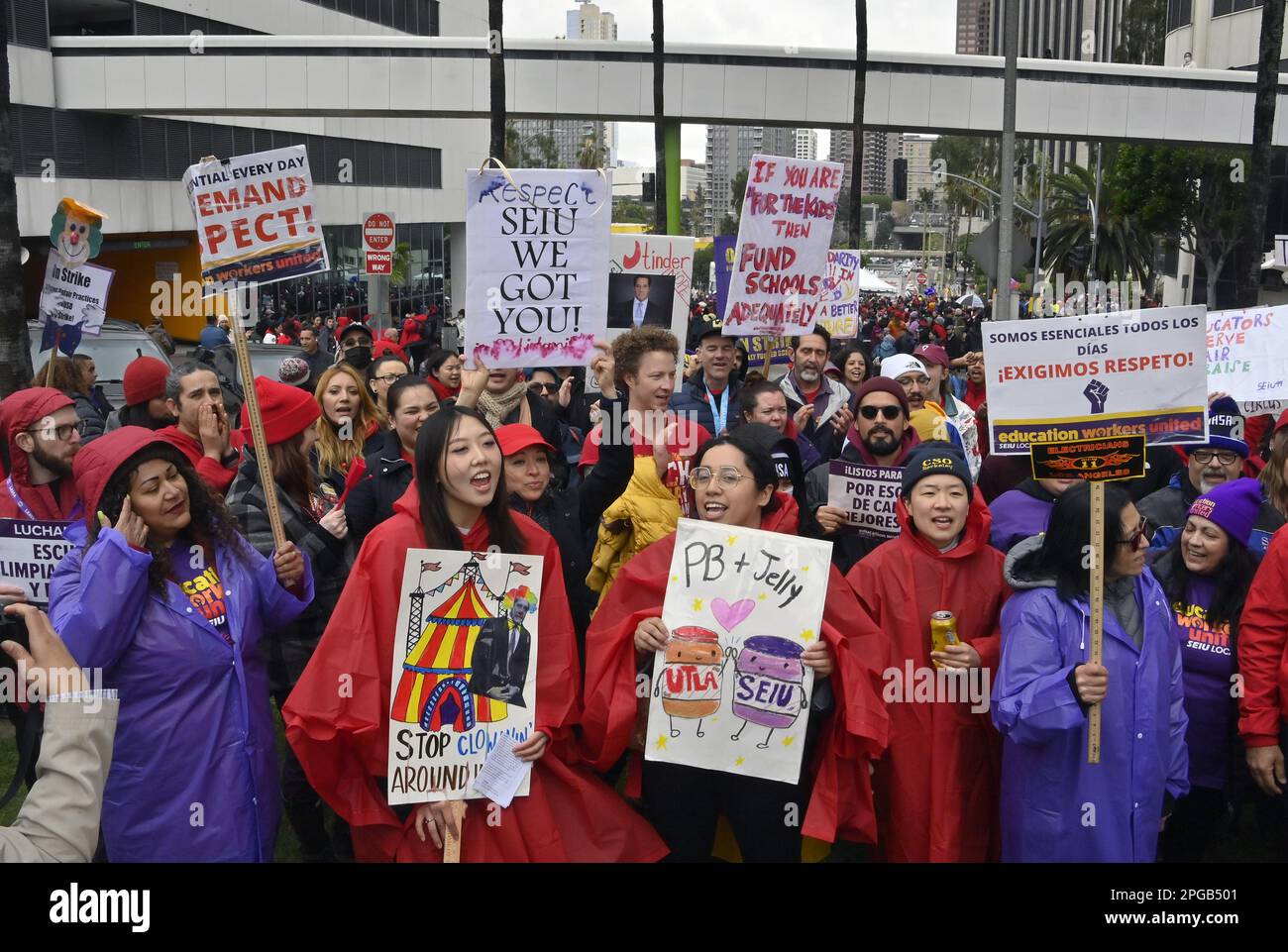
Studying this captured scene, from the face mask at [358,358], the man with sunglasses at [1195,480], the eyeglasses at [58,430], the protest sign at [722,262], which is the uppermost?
the protest sign at [722,262]

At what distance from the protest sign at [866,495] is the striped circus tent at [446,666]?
1.86 meters

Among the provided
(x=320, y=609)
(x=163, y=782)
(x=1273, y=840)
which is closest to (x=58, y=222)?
(x=320, y=609)

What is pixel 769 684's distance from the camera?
3.94 m

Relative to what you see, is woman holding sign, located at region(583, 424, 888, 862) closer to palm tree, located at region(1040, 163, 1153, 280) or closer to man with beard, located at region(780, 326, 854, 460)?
man with beard, located at region(780, 326, 854, 460)

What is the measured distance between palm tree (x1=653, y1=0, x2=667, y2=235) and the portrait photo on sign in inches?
612

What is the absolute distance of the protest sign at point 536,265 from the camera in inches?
241

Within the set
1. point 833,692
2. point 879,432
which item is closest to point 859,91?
point 879,432

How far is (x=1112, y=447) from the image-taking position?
13.3 ft

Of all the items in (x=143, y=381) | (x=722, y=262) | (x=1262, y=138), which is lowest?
(x=143, y=381)

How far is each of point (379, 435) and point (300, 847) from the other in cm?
205

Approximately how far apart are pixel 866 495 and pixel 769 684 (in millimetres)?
1445

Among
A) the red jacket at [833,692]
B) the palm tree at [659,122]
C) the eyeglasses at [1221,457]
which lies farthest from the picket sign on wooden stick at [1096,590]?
the palm tree at [659,122]

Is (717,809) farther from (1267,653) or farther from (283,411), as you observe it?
(283,411)

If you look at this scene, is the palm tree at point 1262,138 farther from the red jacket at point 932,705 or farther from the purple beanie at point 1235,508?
the red jacket at point 932,705
